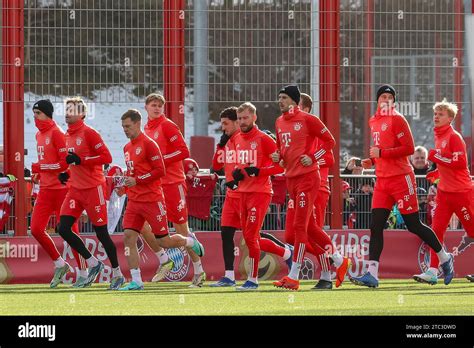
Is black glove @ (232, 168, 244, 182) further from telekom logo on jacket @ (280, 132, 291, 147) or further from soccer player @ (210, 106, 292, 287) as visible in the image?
telekom logo on jacket @ (280, 132, 291, 147)

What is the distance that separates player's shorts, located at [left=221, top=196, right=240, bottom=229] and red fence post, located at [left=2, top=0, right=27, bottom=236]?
340 centimetres

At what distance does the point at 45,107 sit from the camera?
1847 cm

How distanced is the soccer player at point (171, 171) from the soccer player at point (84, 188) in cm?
95

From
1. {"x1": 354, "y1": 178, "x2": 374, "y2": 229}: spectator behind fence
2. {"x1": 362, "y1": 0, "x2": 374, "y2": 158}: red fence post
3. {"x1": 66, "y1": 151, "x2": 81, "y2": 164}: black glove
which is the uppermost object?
{"x1": 362, "y1": 0, "x2": 374, "y2": 158}: red fence post

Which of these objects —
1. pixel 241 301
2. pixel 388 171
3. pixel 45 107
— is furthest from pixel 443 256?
pixel 45 107

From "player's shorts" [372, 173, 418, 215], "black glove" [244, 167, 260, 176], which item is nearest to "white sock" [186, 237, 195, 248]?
"black glove" [244, 167, 260, 176]

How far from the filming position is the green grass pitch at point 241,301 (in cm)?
1370

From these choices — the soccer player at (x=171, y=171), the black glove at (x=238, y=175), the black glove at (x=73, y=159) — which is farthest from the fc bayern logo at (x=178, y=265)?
the black glove at (x=238, y=175)

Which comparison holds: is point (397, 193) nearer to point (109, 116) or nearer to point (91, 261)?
point (91, 261)

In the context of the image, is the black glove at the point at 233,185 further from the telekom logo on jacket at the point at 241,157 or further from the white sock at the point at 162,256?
the white sock at the point at 162,256

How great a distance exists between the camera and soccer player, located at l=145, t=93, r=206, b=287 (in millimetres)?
18688

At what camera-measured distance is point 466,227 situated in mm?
19250
